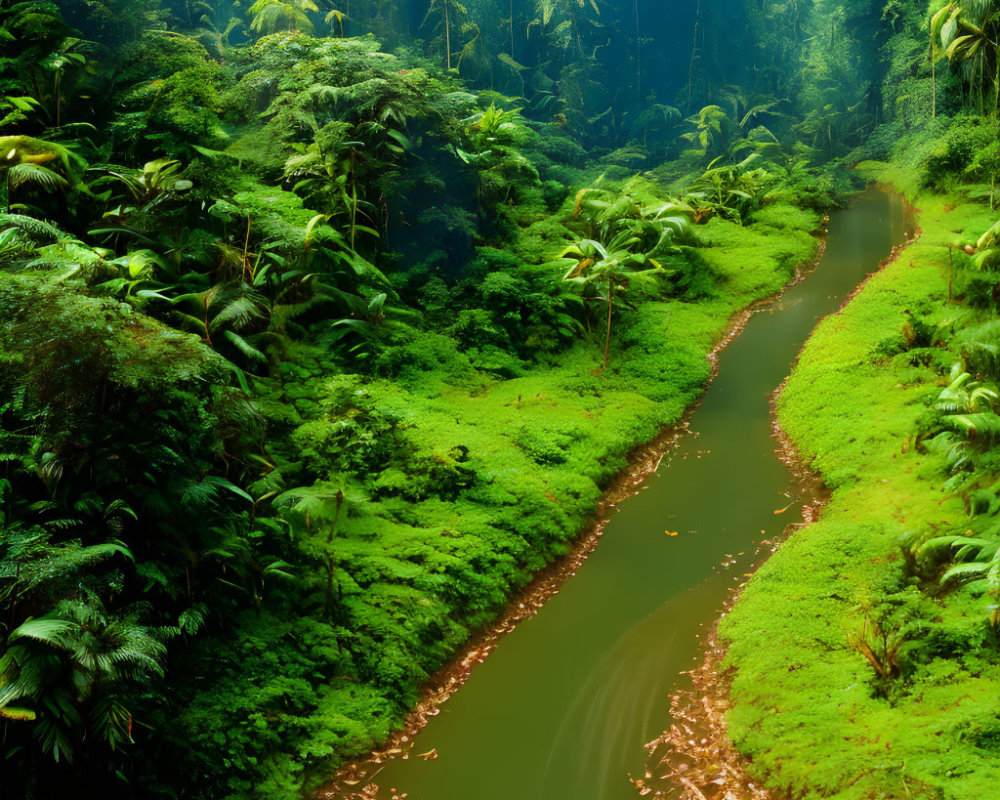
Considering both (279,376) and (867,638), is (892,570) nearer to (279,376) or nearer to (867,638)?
(867,638)

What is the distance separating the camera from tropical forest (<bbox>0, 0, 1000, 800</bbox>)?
504 cm

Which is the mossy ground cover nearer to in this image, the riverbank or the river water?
the river water

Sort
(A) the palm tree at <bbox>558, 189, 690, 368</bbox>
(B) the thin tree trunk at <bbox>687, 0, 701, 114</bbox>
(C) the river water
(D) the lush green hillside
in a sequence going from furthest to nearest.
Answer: (B) the thin tree trunk at <bbox>687, 0, 701, 114</bbox> → (A) the palm tree at <bbox>558, 189, 690, 368</bbox> → (C) the river water → (D) the lush green hillside

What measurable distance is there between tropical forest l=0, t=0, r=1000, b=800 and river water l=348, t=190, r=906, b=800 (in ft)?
0.11

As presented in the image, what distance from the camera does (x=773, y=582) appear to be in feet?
22.3

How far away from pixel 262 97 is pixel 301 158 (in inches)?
97.5

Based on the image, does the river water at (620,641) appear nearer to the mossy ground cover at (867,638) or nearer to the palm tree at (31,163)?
the mossy ground cover at (867,638)

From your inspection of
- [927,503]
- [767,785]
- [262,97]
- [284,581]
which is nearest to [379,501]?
[284,581]

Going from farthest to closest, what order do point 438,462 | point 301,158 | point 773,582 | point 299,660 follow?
1. point 301,158
2. point 438,462
3. point 773,582
4. point 299,660

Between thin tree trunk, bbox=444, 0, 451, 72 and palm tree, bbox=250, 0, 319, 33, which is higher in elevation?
thin tree trunk, bbox=444, 0, 451, 72

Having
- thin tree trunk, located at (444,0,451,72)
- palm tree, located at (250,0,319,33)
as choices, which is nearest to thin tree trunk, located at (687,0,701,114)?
thin tree trunk, located at (444,0,451,72)

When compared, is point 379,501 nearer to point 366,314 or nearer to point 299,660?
point 299,660

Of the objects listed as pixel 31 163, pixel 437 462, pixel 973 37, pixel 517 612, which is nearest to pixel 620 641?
pixel 517 612

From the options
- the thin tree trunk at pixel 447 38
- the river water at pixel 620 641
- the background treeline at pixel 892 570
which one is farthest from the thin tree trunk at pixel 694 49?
the river water at pixel 620 641
